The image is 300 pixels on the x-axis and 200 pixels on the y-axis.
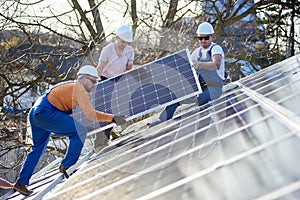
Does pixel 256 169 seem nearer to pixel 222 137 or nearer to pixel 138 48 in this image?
Result: pixel 222 137

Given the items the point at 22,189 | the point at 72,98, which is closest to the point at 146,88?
the point at 72,98

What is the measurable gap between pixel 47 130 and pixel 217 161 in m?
2.69

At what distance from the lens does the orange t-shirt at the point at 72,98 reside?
14.7 ft

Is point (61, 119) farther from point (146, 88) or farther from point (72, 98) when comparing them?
point (146, 88)

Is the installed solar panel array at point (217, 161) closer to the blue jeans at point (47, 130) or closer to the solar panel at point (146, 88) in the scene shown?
the blue jeans at point (47, 130)

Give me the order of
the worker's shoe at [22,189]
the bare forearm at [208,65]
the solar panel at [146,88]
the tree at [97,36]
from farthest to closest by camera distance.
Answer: the tree at [97,36]
the solar panel at [146,88]
the bare forearm at [208,65]
the worker's shoe at [22,189]

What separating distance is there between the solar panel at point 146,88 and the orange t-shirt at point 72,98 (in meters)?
0.68

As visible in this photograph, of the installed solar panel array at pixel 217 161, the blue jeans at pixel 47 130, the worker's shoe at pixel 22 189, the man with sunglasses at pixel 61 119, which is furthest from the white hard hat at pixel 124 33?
the worker's shoe at pixel 22 189

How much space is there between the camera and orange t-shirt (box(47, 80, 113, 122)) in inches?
176

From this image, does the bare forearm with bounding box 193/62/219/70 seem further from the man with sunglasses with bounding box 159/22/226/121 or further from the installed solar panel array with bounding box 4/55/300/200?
the installed solar panel array with bounding box 4/55/300/200

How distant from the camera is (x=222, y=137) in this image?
3.12m

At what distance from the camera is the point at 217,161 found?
2510mm

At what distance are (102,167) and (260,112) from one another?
5.51 feet

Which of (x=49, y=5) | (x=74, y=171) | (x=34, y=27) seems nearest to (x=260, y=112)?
(x=74, y=171)
